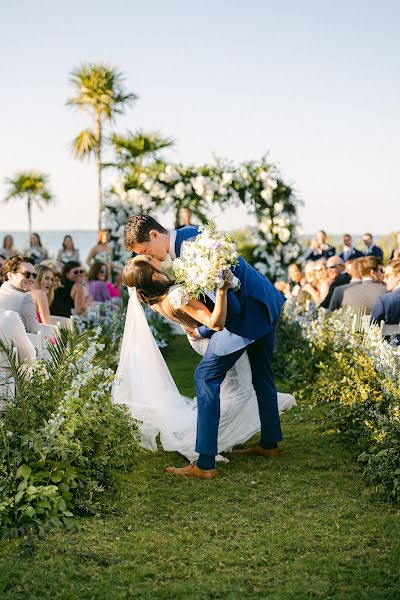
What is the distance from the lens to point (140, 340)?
19.9 ft

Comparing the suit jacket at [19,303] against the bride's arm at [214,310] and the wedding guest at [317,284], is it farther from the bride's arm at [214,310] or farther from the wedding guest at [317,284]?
the wedding guest at [317,284]

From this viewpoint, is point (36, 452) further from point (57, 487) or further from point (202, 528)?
point (202, 528)

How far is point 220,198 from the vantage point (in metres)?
15.0

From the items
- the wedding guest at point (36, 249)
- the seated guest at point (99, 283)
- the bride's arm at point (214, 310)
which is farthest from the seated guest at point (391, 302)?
the wedding guest at point (36, 249)

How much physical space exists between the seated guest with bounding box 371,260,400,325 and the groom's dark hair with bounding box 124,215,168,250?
7.80ft

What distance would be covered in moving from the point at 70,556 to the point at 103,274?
23.4ft

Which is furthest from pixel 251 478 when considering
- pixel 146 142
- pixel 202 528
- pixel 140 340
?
pixel 146 142

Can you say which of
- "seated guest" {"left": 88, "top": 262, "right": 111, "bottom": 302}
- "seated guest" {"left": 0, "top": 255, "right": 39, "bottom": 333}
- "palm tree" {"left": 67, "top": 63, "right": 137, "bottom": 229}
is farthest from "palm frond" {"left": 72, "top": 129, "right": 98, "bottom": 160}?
"seated guest" {"left": 0, "top": 255, "right": 39, "bottom": 333}

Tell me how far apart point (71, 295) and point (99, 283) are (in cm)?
139

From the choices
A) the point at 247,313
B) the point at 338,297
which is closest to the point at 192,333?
the point at 247,313

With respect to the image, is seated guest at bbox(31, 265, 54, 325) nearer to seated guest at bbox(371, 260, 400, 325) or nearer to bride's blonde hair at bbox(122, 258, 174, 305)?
bride's blonde hair at bbox(122, 258, 174, 305)

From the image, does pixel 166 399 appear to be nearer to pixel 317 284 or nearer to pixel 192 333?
pixel 192 333

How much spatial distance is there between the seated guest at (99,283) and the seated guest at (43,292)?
2.35 meters

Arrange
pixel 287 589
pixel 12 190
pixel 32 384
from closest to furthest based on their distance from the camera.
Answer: pixel 287 589 < pixel 32 384 < pixel 12 190
